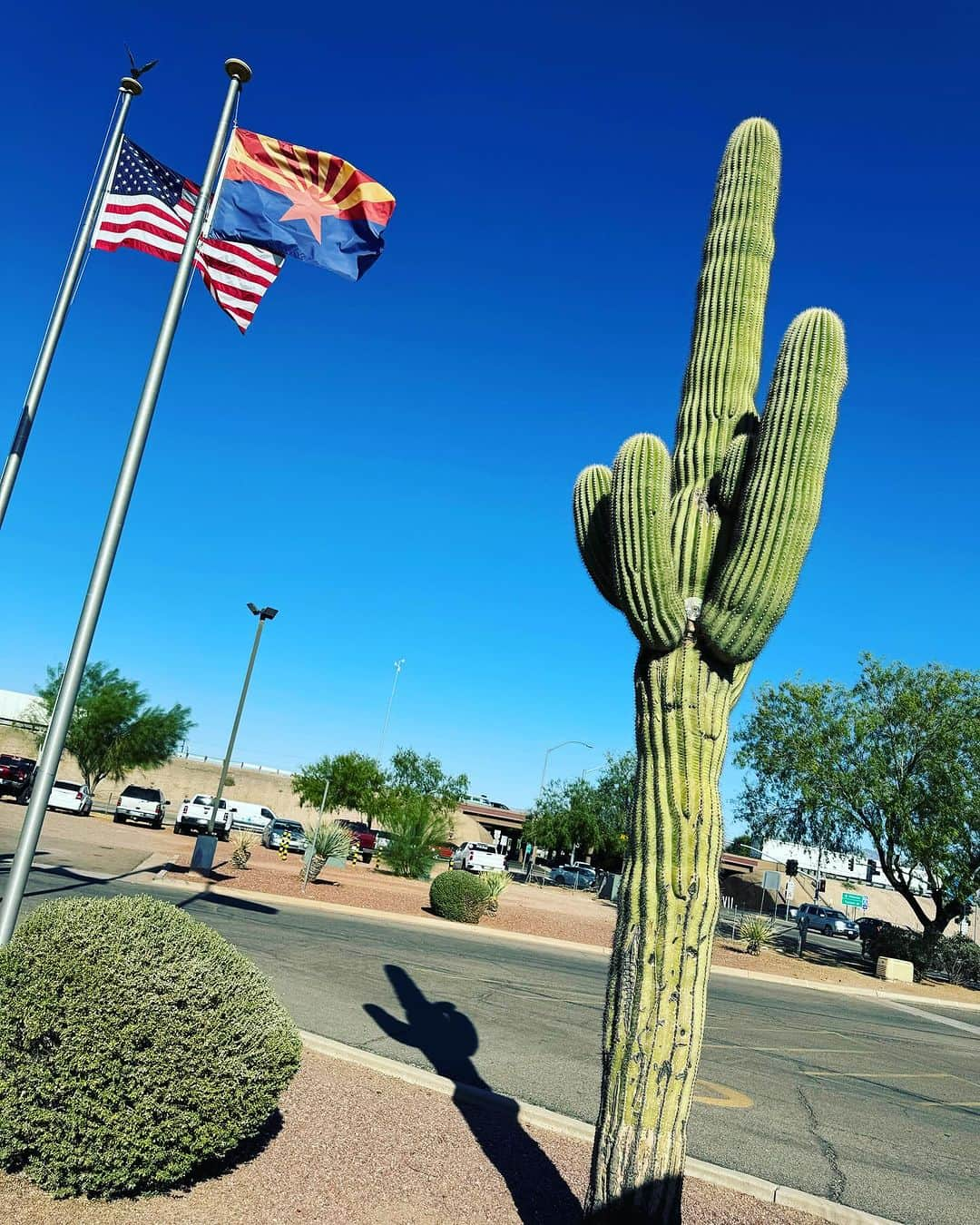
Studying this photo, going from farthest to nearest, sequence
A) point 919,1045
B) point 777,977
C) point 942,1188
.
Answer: point 777,977 < point 919,1045 < point 942,1188

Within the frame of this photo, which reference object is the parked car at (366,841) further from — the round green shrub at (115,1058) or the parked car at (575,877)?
the round green shrub at (115,1058)

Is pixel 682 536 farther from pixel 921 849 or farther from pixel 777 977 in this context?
pixel 921 849

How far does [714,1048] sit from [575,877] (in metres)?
47.7

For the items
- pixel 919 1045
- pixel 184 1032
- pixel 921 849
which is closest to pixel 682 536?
pixel 184 1032

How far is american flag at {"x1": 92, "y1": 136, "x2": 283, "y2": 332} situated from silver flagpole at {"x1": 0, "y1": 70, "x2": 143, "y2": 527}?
0.18 meters

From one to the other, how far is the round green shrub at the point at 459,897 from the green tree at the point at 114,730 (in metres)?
33.8

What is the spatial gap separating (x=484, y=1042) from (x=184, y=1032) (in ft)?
18.0

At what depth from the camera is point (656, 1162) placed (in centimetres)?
424

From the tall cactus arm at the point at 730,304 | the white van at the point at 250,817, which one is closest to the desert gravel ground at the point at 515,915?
the tall cactus arm at the point at 730,304

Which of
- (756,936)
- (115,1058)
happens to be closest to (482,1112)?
(115,1058)

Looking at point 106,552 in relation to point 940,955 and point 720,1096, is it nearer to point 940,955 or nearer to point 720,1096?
point 720,1096

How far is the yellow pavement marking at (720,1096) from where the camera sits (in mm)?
8180

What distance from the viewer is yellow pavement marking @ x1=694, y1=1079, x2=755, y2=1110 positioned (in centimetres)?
818

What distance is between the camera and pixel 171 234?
8750mm
